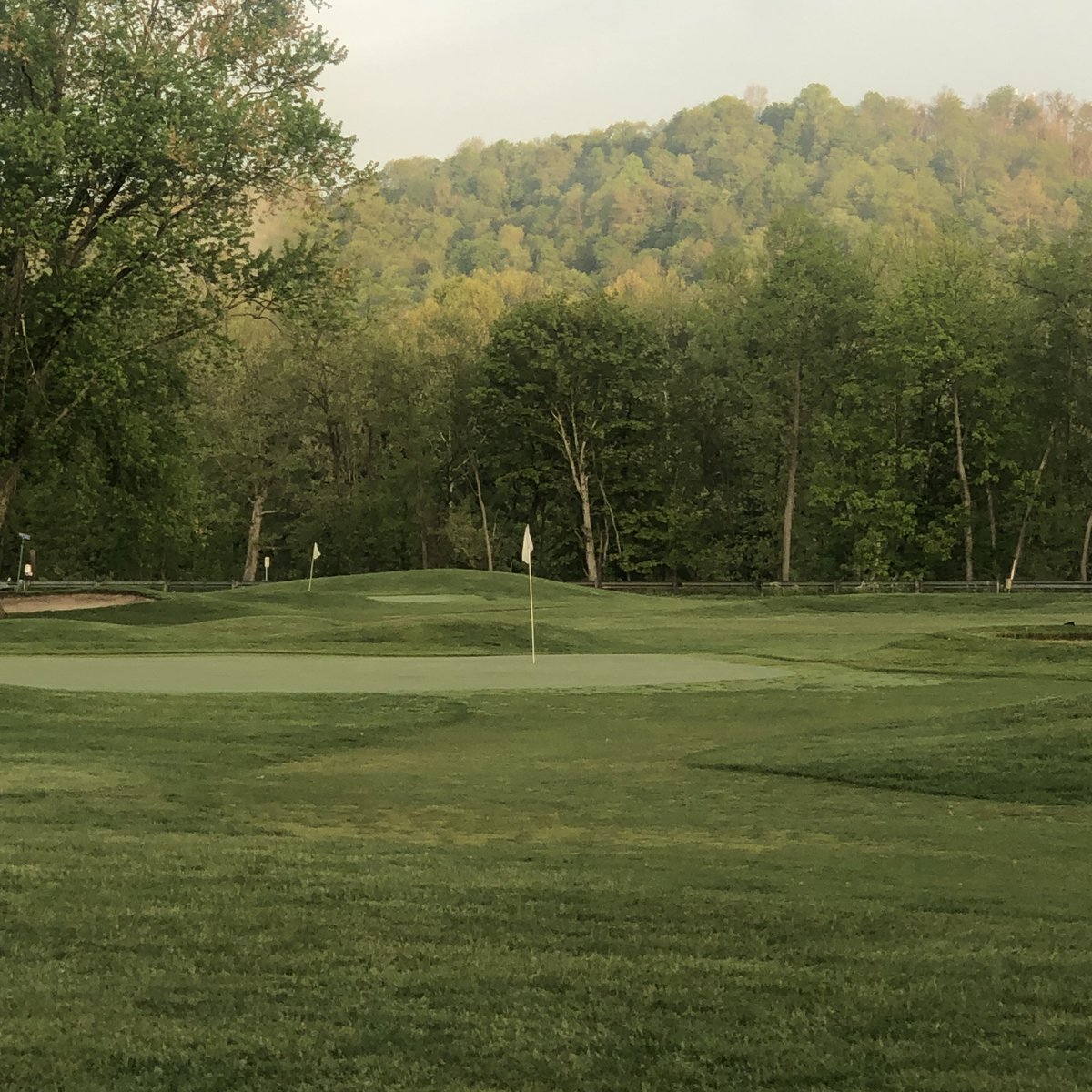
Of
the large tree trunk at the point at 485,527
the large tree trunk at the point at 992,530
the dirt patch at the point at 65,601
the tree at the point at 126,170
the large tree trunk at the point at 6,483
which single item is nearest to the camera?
the tree at the point at 126,170

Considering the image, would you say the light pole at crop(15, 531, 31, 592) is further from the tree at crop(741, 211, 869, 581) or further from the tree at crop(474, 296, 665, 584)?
the tree at crop(741, 211, 869, 581)

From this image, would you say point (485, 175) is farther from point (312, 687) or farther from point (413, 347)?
point (312, 687)

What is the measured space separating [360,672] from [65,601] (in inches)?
1164

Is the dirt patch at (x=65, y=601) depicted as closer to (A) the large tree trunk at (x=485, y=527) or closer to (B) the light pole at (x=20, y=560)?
(B) the light pole at (x=20, y=560)

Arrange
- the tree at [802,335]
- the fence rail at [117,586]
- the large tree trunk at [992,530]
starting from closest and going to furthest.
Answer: the fence rail at [117,586] → the large tree trunk at [992,530] → the tree at [802,335]

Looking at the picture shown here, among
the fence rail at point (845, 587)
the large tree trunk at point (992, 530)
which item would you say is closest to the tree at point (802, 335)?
the fence rail at point (845, 587)

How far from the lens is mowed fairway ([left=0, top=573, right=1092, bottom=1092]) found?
4.62 m

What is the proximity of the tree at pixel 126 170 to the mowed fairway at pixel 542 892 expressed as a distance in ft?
54.7

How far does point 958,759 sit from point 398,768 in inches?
197

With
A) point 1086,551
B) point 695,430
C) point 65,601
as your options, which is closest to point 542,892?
point 65,601

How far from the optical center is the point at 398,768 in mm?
12648

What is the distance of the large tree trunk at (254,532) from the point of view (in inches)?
2781

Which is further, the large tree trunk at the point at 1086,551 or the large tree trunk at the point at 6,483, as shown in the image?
the large tree trunk at the point at 1086,551

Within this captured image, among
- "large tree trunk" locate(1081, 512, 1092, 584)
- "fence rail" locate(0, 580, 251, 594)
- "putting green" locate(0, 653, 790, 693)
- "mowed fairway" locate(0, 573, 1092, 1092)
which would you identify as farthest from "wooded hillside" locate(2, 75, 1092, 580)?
"mowed fairway" locate(0, 573, 1092, 1092)
